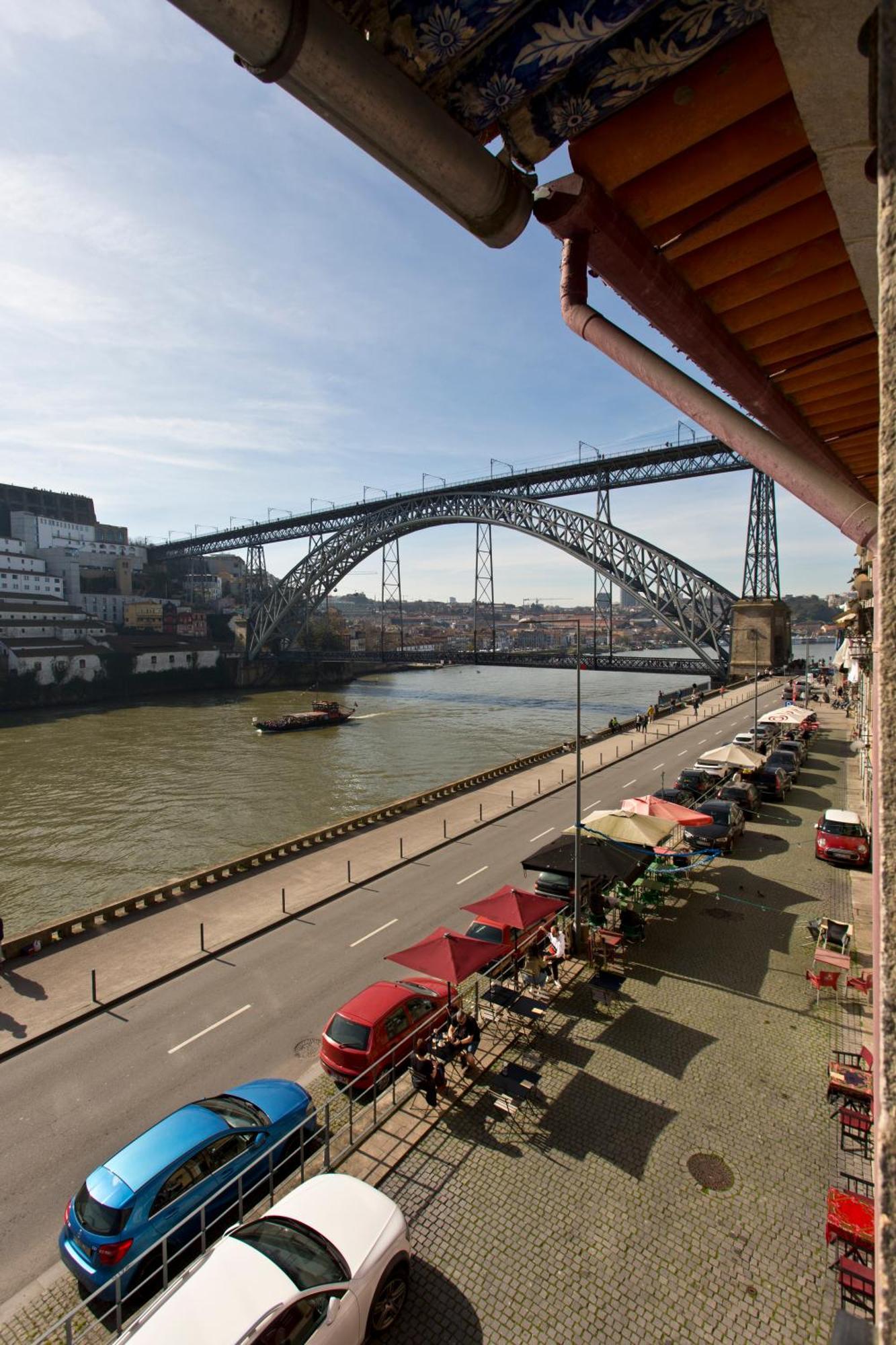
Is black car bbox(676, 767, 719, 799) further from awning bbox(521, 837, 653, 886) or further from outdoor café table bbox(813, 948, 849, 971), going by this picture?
outdoor café table bbox(813, 948, 849, 971)

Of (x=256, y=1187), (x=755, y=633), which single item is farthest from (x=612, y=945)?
(x=755, y=633)

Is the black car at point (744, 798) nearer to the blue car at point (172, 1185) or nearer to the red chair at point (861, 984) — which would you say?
the red chair at point (861, 984)

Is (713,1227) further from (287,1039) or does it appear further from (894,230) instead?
(894,230)

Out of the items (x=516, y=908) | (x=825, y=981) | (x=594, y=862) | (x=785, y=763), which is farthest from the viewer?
(x=785, y=763)

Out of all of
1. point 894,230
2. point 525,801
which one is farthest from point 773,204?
point 525,801

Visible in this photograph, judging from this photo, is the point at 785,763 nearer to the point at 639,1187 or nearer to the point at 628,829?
the point at 628,829

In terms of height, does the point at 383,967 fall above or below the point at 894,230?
below

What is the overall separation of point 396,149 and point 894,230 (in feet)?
6.03

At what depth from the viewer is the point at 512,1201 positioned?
6281 millimetres

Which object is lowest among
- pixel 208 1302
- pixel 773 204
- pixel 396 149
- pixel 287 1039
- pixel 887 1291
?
pixel 287 1039

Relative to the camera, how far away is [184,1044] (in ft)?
31.1

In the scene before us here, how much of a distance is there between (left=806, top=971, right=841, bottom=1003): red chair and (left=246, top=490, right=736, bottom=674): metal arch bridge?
1939 inches

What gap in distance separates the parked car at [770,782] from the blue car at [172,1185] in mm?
18473

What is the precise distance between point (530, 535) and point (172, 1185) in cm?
6514
